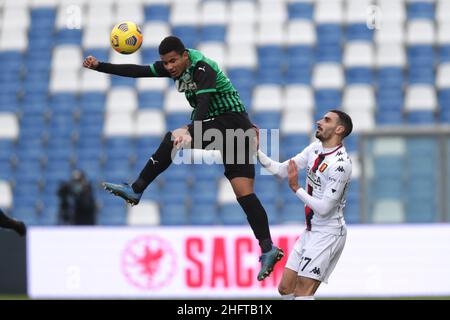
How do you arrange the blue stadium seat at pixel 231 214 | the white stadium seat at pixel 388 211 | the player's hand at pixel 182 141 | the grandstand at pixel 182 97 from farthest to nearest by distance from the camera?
the grandstand at pixel 182 97
the blue stadium seat at pixel 231 214
the white stadium seat at pixel 388 211
the player's hand at pixel 182 141

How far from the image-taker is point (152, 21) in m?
17.5

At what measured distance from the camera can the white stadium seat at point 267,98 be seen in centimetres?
1605

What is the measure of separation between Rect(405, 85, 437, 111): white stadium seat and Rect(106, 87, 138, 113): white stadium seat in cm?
463

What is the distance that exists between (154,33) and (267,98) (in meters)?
2.55

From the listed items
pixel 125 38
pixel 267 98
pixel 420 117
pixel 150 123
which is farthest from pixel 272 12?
pixel 125 38

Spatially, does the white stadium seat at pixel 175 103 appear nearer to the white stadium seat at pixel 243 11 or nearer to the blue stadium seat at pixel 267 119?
the blue stadium seat at pixel 267 119

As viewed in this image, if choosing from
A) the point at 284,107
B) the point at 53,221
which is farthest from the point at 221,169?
the point at 53,221

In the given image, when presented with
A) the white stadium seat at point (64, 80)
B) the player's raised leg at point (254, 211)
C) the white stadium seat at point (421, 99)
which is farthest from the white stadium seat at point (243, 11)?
the player's raised leg at point (254, 211)

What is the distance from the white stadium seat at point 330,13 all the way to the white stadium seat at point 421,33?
1.24 meters

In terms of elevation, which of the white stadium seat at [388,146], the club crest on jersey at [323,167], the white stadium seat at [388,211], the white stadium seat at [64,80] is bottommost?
the white stadium seat at [388,211]

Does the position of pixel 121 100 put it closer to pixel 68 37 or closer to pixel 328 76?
pixel 68 37

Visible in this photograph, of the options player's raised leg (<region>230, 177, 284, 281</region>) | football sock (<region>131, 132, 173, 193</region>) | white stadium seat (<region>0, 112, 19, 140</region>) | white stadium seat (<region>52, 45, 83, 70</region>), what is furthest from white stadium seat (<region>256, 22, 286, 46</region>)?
football sock (<region>131, 132, 173, 193</region>)

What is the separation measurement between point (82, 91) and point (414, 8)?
20.0ft
